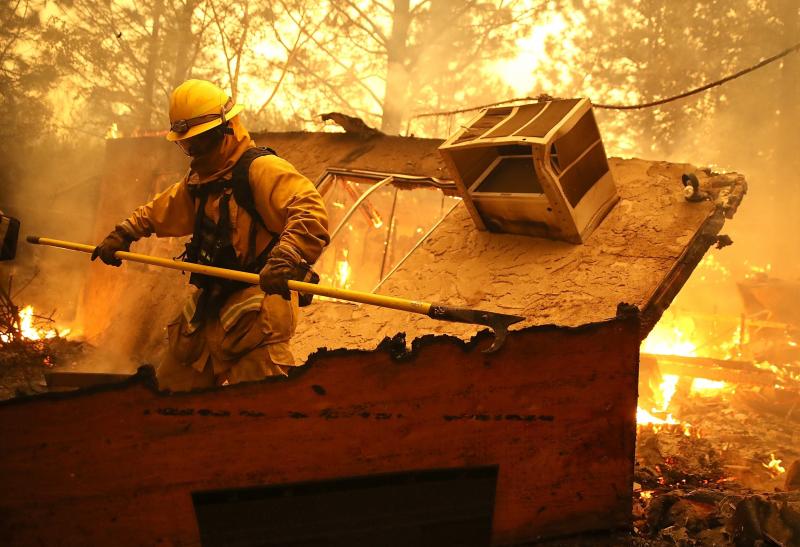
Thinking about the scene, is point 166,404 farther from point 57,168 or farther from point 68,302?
point 57,168

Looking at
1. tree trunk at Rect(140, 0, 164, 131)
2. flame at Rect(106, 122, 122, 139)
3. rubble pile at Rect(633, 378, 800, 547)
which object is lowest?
rubble pile at Rect(633, 378, 800, 547)

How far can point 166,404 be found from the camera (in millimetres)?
2264

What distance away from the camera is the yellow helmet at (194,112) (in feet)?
11.1

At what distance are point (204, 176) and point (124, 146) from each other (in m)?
6.99

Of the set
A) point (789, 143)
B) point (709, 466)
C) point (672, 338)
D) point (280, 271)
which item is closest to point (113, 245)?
point (280, 271)

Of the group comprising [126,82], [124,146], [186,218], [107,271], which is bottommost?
[186,218]

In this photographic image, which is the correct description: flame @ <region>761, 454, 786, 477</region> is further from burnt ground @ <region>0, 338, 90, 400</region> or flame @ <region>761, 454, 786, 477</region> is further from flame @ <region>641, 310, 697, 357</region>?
burnt ground @ <region>0, 338, 90, 400</region>

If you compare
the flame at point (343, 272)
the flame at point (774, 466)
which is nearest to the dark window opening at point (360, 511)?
the flame at point (774, 466)

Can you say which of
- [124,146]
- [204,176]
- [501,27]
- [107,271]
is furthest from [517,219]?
[501,27]

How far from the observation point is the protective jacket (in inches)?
126

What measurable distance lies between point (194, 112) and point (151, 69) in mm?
12309

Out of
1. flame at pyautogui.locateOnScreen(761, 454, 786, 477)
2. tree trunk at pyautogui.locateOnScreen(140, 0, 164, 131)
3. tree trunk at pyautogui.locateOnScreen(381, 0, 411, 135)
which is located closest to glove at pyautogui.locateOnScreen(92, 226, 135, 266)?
flame at pyautogui.locateOnScreen(761, 454, 786, 477)

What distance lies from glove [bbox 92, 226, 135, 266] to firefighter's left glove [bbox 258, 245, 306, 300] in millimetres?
1499

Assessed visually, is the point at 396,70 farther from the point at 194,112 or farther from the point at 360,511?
the point at 360,511
